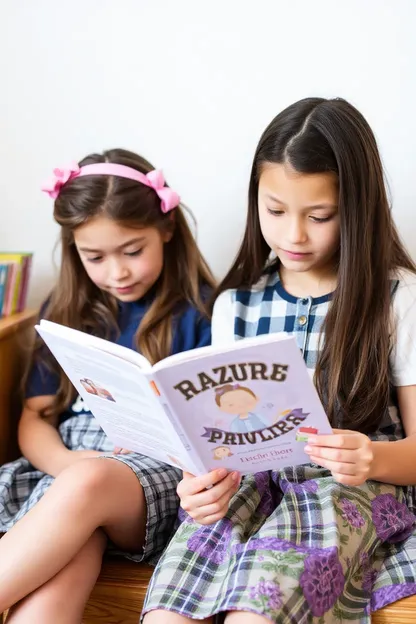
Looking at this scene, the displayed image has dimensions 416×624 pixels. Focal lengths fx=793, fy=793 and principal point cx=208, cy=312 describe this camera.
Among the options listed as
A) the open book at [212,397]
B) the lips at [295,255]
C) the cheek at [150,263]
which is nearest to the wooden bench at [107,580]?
the open book at [212,397]

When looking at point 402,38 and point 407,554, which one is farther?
point 402,38

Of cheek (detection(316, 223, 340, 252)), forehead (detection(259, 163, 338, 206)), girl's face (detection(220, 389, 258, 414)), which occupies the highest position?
forehead (detection(259, 163, 338, 206))

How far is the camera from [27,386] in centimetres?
157

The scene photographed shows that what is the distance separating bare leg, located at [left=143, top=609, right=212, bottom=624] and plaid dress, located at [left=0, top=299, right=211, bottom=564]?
8.0 inches

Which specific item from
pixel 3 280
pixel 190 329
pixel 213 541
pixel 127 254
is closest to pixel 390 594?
pixel 213 541

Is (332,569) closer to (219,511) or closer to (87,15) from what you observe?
(219,511)

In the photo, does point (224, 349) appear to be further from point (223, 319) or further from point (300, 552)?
point (223, 319)

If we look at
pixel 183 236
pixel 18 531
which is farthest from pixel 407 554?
pixel 183 236

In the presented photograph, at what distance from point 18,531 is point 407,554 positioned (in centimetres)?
55

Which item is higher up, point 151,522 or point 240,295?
point 240,295

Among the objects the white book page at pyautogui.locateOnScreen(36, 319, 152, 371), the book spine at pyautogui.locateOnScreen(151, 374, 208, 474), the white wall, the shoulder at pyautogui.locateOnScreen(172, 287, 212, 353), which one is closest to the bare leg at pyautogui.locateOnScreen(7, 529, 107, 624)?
the book spine at pyautogui.locateOnScreen(151, 374, 208, 474)

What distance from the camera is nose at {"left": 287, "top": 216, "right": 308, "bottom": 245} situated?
1173 mm

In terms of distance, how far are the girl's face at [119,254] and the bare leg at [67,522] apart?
0.38 meters

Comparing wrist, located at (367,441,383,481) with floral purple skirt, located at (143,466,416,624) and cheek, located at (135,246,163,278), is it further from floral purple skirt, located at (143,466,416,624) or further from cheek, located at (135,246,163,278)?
cheek, located at (135,246,163,278)
